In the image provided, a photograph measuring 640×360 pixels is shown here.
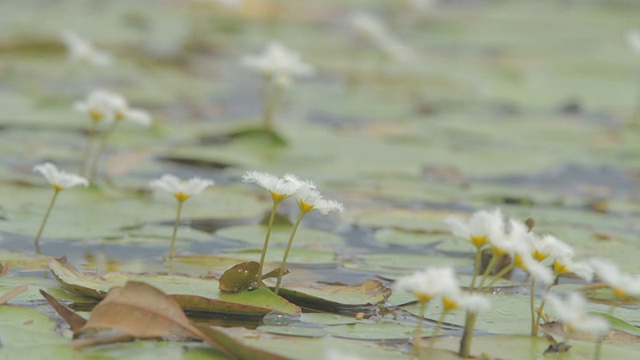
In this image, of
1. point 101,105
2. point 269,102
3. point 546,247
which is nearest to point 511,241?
point 546,247

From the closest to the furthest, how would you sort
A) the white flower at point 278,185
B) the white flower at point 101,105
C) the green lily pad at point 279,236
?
the white flower at point 278,185 < the green lily pad at point 279,236 < the white flower at point 101,105

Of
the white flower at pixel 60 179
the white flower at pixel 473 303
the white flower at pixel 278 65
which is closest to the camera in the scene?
the white flower at pixel 473 303

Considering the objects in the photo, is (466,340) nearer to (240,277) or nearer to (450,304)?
(450,304)

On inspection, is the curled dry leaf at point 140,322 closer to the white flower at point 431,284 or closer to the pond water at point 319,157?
the pond water at point 319,157

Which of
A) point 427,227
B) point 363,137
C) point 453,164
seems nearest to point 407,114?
point 363,137

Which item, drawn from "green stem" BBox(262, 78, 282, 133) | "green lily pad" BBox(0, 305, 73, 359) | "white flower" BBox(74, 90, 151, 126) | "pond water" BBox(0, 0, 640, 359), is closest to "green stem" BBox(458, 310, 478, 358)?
"pond water" BBox(0, 0, 640, 359)

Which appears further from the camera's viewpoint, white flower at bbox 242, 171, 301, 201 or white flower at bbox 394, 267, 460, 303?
white flower at bbox 242, 171, 301, 201

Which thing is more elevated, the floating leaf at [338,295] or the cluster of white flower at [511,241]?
the cluster of white flower at [511,241]

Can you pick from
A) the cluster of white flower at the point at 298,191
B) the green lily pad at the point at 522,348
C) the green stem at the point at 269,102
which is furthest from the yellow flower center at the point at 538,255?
the green stem at the point at 269,102

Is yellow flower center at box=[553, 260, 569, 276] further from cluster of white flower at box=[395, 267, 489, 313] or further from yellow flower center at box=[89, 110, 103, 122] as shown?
yellow flower center at box=[89, 110, 103, 122]
